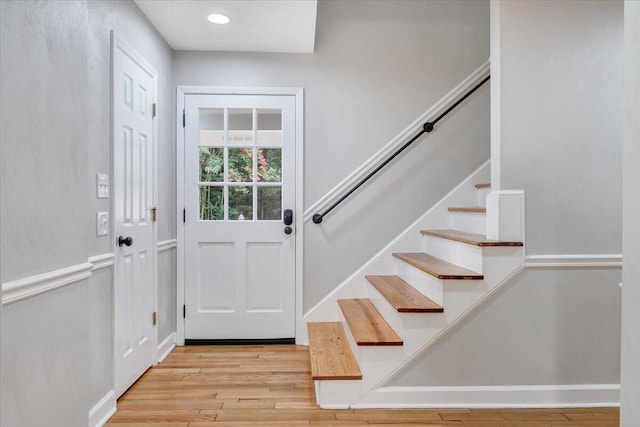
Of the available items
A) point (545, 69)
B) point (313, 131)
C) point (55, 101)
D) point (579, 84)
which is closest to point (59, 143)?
point (55, 101)

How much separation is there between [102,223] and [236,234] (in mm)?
1234

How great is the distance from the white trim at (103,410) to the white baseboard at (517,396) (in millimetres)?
1457

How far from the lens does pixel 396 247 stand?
3201mm

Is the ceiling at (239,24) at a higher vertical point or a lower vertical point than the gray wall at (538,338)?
higher

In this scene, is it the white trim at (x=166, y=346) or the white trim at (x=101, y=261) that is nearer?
the white trim at (x=101, y=261)

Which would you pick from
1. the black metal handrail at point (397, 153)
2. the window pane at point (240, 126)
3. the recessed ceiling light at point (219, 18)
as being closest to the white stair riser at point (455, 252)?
the black metal handrail at point (397, 153)

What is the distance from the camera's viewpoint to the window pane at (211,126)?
10.6 ft

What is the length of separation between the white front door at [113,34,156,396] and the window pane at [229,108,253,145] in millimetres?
634

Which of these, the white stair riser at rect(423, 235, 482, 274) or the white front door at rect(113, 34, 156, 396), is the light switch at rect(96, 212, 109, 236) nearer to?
the white front door at rect(113, 34, 156, 396)

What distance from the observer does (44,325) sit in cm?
137

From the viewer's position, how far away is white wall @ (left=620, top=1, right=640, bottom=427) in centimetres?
107

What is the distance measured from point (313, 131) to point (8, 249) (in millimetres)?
2324

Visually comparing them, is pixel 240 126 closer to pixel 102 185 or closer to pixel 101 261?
pixel 102 185

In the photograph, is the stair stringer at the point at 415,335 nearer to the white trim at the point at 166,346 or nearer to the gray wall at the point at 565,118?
the gray wall at the point at 565,118
